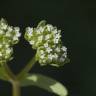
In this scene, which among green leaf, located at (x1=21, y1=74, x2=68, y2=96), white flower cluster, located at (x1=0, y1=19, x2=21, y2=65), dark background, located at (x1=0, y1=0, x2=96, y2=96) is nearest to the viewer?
white flower cluster, located at (x1=0, y1=19, x2=21, y2=65)

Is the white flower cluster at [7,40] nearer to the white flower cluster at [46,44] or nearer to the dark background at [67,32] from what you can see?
the white flower cluster at [46,44]

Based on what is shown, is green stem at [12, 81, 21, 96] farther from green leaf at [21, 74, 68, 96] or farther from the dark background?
the dark background

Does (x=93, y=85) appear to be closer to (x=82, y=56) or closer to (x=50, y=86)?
(x=82, y=56)

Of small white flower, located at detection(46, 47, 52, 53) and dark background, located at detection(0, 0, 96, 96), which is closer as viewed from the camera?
small white flower, located at detection(46, 47, 52, 53)

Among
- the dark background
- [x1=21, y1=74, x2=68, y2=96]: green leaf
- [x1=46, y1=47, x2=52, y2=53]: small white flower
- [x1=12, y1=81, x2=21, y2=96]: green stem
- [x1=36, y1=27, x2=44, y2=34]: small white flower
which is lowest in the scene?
[x1=12, y1=81, x2=21, y2=96]: green stem

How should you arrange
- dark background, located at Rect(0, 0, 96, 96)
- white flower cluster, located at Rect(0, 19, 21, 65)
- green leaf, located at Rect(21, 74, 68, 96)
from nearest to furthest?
white flower cluster, located at Rect(0, 19, 21, 65)
green leaf, located at Rect(21, 74, 68, 96)
dark background, located at Rect(0, 0, 96, 96)

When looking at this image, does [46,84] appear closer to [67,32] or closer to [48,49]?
[48,49]

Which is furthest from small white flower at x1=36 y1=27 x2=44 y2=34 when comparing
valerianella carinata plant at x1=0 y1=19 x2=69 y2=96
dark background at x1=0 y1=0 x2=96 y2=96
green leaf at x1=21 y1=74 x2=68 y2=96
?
→ dark background at x1=0 y1=0 x2=96 y2=96

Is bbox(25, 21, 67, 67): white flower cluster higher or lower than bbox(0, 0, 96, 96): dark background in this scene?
lower
